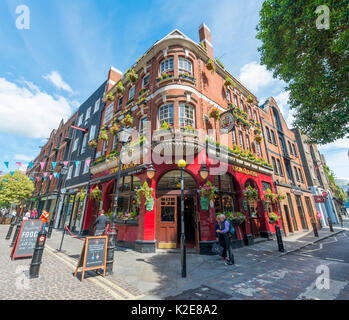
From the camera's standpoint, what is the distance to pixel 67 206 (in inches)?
772

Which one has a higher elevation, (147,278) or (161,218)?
(161,218)

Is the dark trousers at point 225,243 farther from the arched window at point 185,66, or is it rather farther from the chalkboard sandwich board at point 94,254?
the arched window at point 185,66

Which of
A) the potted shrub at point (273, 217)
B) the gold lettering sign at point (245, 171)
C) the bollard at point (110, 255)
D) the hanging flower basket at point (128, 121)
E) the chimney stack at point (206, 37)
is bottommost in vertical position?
Answer: the bollard at point (110, 255)

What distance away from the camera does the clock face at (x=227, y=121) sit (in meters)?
11.4

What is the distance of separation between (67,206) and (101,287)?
18.5m

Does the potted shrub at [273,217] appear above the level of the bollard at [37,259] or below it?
above

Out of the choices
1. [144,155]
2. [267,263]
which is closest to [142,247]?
[144,155]

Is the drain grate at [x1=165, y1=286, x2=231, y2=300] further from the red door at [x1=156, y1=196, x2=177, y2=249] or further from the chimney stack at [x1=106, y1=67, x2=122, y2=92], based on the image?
the chimney stack at [x1=106, y1=67, x2=122, y2=92]

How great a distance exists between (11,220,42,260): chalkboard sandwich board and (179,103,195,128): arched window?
9.35 metres

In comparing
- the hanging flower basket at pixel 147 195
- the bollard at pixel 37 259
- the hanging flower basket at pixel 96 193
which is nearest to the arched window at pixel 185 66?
the hanging flower basket at pixel 147 195

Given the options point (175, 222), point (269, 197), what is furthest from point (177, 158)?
point (269, 197)

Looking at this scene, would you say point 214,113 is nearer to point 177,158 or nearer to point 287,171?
point 177,158

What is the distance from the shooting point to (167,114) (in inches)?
434

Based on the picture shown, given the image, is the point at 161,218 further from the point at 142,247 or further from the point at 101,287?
the point at 101,287
